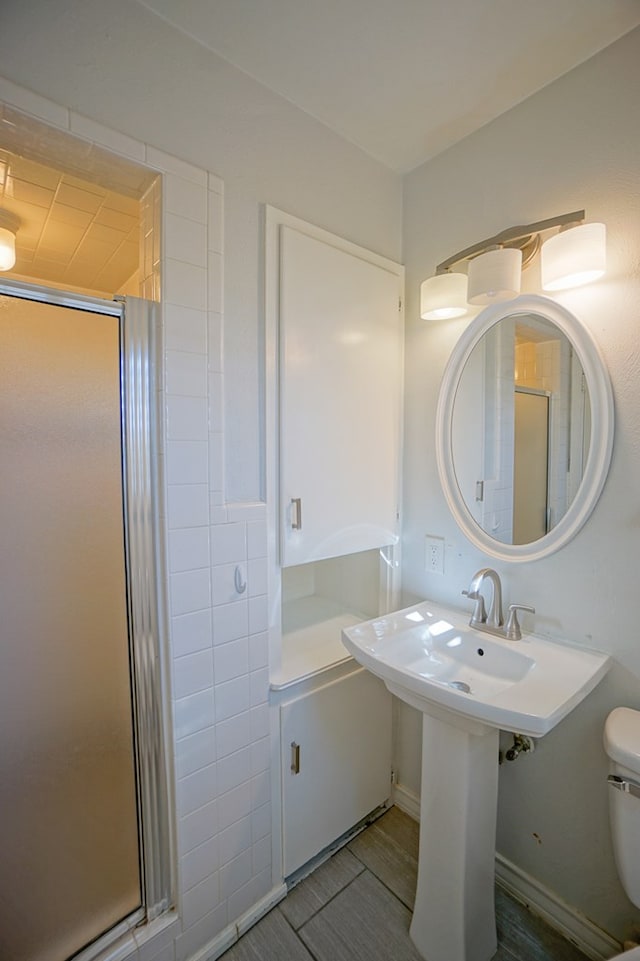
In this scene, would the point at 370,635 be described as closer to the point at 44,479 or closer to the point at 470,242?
the point at 44,479

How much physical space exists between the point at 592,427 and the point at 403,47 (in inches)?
46.4

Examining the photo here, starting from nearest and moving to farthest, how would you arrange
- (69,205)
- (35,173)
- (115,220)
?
(35,173), (69,205), (115,220)

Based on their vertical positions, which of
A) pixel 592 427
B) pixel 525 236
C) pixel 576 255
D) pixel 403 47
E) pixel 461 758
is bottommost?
pixel 461 758

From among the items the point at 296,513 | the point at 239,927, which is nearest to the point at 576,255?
the point at 296,513

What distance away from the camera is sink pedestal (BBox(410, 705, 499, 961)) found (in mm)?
1163

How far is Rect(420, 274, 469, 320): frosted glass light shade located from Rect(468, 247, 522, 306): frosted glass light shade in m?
0.13

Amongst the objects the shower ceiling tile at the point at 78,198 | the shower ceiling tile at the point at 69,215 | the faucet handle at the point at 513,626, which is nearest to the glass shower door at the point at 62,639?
the shower ceiling tile at the point at 78,198

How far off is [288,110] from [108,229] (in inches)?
32.3

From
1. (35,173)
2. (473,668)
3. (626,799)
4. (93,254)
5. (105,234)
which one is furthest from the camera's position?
(93,254)

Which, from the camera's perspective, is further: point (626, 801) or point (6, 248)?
point (6, 248)

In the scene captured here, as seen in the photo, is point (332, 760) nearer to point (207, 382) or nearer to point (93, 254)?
point (207, 382)

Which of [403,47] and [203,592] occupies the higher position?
[403,47]

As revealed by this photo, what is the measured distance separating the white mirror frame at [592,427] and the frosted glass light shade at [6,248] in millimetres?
1686

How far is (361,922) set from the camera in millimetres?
1331
